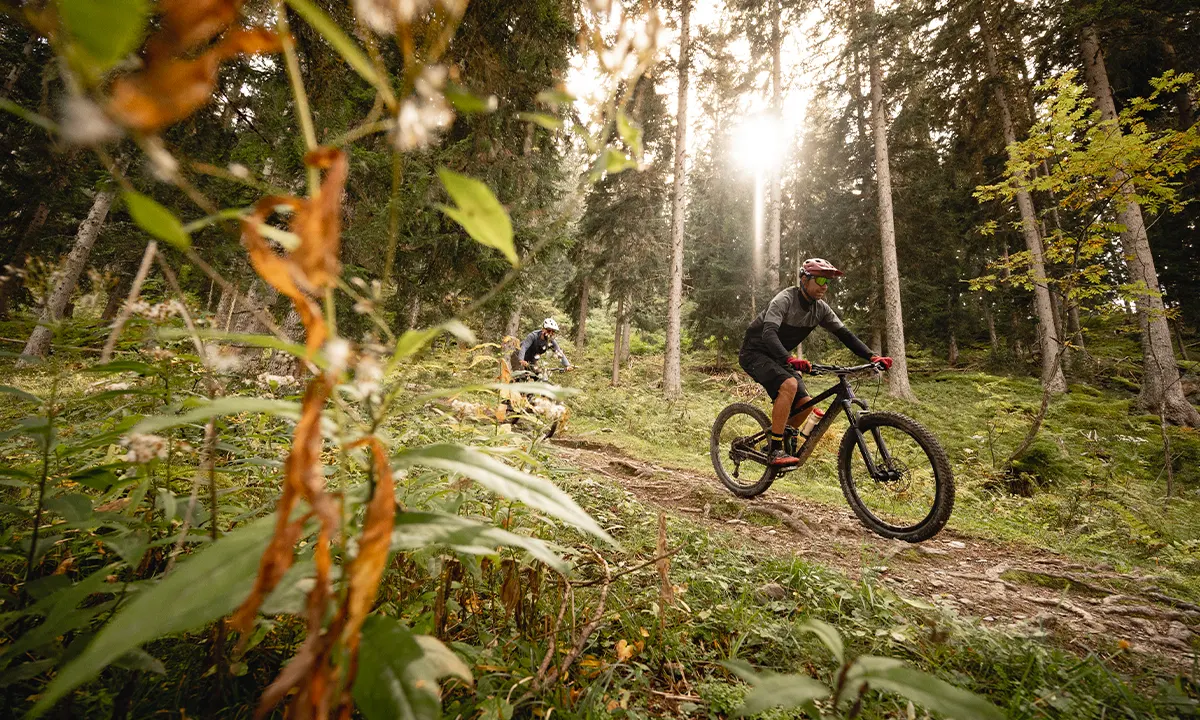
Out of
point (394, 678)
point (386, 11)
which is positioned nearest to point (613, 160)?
point (386, 11)

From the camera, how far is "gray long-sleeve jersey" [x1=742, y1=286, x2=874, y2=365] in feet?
16.8

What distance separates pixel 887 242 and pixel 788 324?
11548mm

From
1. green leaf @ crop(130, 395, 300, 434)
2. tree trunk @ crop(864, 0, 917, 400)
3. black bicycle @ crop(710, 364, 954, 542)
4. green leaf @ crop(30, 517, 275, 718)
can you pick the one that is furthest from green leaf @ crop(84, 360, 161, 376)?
tree trunk @ crop(864, 0, 917, 400)

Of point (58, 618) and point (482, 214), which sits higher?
point (482, 214)

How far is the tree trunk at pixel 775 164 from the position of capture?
57.9 feet

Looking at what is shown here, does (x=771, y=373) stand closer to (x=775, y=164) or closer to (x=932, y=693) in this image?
(x=932, y=693)

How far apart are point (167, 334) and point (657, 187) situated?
19283mm

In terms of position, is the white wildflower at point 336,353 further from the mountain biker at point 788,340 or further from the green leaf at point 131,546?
the mountain biker at point 788,340

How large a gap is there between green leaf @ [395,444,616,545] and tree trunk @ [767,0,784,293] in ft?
58.4

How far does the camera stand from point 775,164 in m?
18.8

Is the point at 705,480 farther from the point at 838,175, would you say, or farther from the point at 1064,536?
the point at 838,175

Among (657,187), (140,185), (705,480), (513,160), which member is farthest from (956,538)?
(657,187)

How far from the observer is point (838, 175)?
2181 cm

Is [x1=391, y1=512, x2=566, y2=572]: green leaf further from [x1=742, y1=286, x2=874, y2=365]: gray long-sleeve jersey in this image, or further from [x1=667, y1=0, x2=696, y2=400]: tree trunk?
[x1=667, y1=0, x2=696, y2=400]: tree trunk
